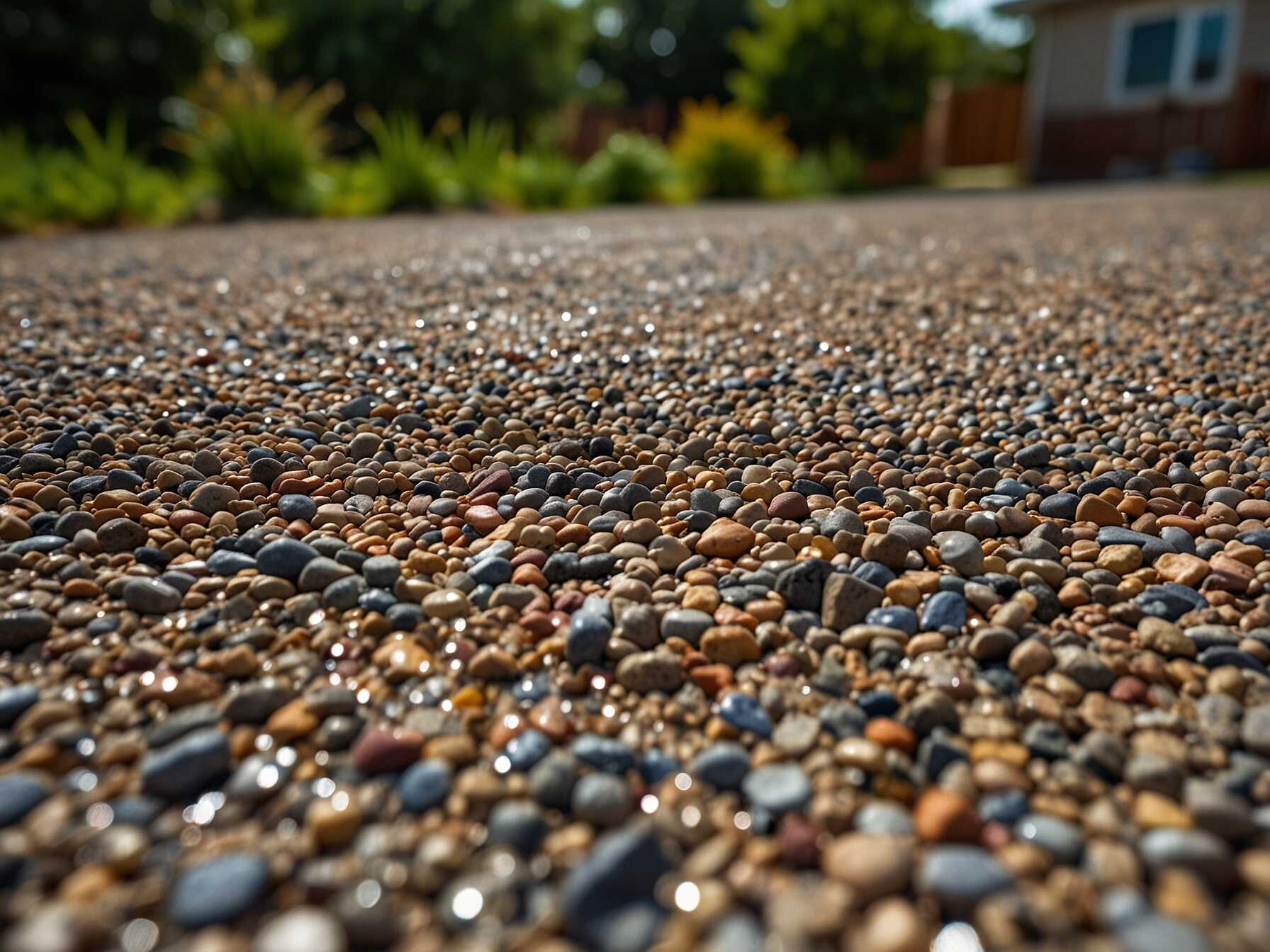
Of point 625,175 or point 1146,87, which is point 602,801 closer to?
point 625,175

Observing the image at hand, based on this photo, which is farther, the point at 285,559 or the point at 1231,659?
the point at 285,559

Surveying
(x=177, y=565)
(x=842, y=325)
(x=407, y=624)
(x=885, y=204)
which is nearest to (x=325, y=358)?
(x=177, y=565)

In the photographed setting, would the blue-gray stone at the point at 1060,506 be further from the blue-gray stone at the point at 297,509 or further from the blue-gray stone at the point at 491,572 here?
the blue-gray stone at the point at 297,509

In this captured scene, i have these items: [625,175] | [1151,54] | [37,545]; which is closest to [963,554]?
[37,545]

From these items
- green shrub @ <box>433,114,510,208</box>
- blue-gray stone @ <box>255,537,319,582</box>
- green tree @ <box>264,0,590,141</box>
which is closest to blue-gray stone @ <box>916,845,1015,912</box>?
blue-gray stone @ <box>255,537,319,582</box>

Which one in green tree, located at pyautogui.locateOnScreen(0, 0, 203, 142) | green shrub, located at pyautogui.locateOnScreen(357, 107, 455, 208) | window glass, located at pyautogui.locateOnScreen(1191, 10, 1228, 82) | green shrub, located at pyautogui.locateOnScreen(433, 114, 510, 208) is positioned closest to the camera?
green shrub, located at pyautogui.locateOnScreen(357, 107, 455, 208)

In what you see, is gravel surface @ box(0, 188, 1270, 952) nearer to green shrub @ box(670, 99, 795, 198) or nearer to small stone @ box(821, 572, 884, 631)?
small stone @ box(821, 572, 884, 631)

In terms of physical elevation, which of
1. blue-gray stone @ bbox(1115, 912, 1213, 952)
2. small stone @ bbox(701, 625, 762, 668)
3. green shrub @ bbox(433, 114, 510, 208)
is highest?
green shrub @ bbox(433, 114, 510, 208)
